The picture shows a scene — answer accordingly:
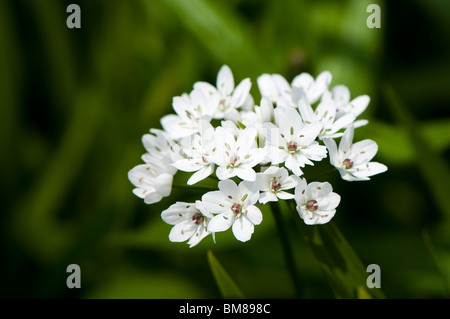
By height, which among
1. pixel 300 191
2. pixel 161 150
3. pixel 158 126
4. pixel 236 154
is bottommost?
pixel 300 191

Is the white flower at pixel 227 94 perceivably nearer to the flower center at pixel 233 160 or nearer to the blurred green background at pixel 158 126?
the flower center at pixel 233 160

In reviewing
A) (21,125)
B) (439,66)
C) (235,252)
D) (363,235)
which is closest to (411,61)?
(439,66)

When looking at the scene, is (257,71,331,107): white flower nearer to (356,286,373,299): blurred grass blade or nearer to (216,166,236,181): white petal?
(216,166,236,181): white petal

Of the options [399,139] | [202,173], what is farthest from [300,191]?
[399,139]

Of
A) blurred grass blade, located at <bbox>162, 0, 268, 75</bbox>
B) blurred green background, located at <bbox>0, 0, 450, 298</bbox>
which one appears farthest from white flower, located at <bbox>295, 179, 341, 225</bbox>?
blurred grass blade, located at <bbox>162, 0, 268, 75</bbox>

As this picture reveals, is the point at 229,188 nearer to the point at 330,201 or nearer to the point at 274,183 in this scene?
the point at 274,183

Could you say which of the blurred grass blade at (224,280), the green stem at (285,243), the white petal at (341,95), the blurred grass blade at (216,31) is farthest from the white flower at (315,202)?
the blurred grass blade at (216,31)
